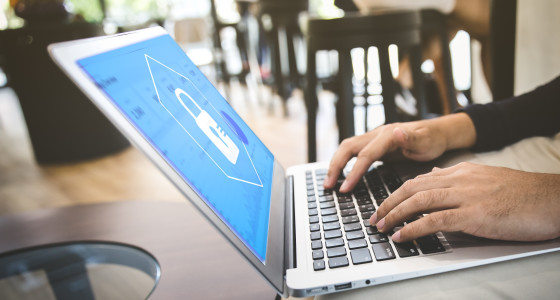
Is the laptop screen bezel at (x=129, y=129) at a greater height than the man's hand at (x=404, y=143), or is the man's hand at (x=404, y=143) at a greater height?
the laptop screen bezel at (x=129, y=129)

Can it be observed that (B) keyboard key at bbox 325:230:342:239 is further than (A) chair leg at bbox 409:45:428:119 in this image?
No

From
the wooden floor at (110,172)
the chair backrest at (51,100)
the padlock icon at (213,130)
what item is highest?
the padlock icon at (213,130)

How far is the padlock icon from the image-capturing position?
491 mm

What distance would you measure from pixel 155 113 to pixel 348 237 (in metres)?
0.28

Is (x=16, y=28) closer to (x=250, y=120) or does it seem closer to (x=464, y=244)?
(x=250, y=120)

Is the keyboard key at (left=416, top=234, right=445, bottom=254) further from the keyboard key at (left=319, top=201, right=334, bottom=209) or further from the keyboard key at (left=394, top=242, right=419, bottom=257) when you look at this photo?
the keyboard key at (left=319, top=201, right=334, bottom=209)

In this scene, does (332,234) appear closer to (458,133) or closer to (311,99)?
(458,133)

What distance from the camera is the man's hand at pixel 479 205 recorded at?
1.47 feet

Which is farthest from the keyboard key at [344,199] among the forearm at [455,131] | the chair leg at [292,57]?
the chair leg at [292,57]

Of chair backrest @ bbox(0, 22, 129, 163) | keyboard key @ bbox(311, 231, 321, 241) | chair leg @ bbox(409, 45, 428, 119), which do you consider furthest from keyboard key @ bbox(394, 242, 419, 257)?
chair backrest @ bbox(0, 22, 129, 163)

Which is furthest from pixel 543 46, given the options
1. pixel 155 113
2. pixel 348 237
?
pixel 155 113

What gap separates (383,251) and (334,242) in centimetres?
7

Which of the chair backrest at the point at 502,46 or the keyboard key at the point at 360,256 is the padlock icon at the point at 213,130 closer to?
the keyboard key at the point at 360,256

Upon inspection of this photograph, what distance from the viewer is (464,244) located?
0.45 m
